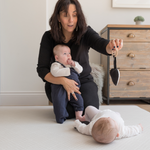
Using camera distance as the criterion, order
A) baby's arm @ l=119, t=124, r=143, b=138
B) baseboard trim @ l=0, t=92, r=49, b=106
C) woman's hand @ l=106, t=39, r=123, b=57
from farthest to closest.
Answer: baseboard trim @ l=0, t=92, r=49, b=106, woman's hand @ l=106, t=39, r=123, b=57, baby's arm @ l=119, t=124, r=143, b=138

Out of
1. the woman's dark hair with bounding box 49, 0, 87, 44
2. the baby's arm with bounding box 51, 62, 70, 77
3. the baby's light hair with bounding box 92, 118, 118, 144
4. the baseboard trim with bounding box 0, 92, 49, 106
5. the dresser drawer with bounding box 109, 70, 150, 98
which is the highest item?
the woman's dark hair with bounding box 49, 0, 87, 44

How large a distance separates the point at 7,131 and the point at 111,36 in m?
1.60

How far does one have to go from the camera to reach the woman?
1.46 meters

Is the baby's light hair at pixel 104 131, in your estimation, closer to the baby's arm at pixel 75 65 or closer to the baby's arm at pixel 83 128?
the baby's arm at pixel 83 128

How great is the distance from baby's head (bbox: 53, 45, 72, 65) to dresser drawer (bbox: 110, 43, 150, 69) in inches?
37.6

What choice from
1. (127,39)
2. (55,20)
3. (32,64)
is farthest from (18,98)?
(127,39)

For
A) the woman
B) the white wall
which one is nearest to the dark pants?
the woman

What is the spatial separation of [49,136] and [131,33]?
65.3 inches

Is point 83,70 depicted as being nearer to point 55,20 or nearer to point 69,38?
point 69,38

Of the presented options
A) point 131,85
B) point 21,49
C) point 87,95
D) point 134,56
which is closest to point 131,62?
point 134,56

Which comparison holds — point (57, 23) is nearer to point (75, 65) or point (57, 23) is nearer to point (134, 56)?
point (75, 65)

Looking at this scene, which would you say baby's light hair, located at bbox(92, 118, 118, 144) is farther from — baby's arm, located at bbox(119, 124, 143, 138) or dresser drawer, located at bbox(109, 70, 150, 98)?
dresser drawer, located at bbox(109, 70, 150, 98)

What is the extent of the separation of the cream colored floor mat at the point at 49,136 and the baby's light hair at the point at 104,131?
0.06 m

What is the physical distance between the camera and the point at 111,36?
2326 millimetres
